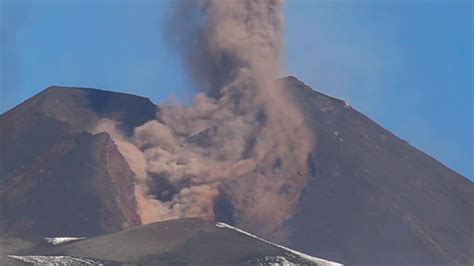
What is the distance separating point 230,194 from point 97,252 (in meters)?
38.2

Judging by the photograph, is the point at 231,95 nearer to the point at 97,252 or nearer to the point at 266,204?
the point at 266,204

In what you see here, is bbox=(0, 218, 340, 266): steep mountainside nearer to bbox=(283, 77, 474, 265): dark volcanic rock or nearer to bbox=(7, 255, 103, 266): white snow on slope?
bbox=(7, 255, 103, 266): white snow on slope

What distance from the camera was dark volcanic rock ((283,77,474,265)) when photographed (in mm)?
117688

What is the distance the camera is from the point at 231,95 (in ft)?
444

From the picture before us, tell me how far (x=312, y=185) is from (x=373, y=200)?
265 inches

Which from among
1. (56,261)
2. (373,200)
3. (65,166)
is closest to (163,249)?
(56,261)

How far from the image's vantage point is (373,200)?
127 m

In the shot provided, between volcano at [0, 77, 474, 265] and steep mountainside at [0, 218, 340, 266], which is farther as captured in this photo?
volcano at [0, 77, 474, 265]

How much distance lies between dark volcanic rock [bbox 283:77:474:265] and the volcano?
172mm

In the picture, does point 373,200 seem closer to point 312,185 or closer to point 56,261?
point 312,185

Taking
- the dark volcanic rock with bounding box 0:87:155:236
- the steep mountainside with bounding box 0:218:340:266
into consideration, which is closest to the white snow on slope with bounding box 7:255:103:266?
the steep mountainside with bounding box 0:218:340:266

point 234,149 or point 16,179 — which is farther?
point 234,149

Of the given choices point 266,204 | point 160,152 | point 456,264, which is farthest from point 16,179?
point 456,264

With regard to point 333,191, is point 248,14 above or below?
above
